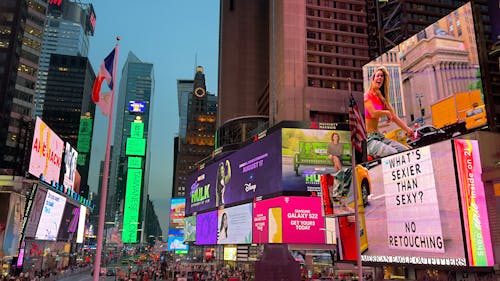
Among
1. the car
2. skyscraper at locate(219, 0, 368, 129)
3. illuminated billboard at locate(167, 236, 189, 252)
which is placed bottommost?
illuminated billboard at locate(167, 236, 189, 252)

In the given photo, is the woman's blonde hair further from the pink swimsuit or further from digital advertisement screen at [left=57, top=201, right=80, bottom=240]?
digital advertisement screen at [left=57, top=201, right=80, bottom=240]

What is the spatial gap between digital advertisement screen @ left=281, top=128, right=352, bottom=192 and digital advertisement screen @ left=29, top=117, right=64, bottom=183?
108 feet

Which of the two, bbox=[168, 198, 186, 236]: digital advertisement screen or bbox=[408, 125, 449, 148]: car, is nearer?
bbox=[408, 125, 449, 148]: car

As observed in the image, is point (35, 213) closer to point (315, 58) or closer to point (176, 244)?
point (315, 58)

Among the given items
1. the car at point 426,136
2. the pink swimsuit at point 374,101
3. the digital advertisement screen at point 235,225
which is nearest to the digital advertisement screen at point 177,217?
the digital advertisement screen at point 235,225

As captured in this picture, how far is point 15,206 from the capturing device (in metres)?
54.3

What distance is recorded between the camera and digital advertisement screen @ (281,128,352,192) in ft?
206

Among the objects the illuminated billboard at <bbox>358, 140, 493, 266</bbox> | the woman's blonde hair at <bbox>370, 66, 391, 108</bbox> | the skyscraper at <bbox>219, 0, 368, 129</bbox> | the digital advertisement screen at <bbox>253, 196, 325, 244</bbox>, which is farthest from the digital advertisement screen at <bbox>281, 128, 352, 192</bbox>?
the illuminated billboard at <bbox>358, 140, 493, 266</bbox>

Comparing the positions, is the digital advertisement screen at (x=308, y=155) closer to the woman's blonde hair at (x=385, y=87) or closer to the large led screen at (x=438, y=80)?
the large led screen at (x=438, y=80)

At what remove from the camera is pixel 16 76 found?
316ft

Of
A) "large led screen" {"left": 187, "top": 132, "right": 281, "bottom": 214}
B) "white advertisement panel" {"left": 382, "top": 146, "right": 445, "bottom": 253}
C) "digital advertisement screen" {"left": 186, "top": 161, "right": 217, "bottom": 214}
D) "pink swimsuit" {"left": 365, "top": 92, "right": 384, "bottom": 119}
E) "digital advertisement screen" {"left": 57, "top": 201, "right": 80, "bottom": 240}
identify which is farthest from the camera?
"digital advertisement screen" {"left": 186, "top": 161, "right": 217, "bottom": 214}

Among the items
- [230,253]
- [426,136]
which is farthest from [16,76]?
[426,136]

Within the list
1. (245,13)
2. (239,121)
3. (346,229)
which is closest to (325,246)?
(346,229)

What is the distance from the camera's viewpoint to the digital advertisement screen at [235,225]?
71750 mm
